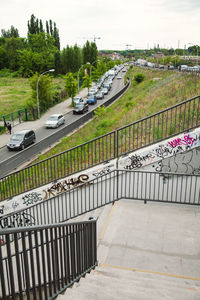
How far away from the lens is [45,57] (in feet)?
310

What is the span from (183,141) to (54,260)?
24.5 feet

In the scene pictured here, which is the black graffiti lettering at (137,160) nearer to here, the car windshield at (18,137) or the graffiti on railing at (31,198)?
the graffiti on railing at (31,198)

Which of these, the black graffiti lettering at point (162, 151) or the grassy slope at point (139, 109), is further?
the grassy slope at point (139, 109)

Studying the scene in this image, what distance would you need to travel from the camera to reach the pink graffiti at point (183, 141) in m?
9.95

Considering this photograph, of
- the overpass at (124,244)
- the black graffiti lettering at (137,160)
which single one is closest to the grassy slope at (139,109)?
the overpass at (124,244)

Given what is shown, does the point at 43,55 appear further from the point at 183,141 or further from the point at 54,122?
the point at 183,141

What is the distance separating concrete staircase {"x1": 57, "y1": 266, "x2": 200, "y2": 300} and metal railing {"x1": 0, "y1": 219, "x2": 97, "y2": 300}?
0.62 ft

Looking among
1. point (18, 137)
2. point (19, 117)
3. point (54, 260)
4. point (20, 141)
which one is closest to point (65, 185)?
point (54, 260)

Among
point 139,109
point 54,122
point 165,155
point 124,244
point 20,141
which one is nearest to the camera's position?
point 124,244

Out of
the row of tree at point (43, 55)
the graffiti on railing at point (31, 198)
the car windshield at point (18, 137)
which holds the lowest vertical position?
the graffiti on railing at point (31, 198)

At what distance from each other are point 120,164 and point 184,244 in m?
4.38

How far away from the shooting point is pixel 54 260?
3.84 meters

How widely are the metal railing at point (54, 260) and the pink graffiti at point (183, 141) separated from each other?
19.2 ft

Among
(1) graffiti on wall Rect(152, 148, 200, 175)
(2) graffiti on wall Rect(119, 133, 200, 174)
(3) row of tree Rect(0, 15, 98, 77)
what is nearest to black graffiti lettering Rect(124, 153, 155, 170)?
(2) graffiti on wall Rect(119, 133, 200, 174)
